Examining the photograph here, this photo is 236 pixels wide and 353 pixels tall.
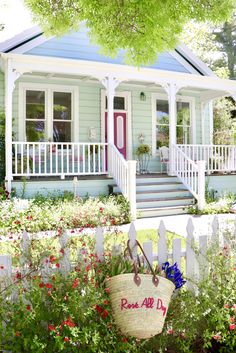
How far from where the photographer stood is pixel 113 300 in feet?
9.13

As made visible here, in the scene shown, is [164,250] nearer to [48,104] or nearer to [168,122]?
[48,104]

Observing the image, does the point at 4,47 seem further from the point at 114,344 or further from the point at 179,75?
the point at 114,344

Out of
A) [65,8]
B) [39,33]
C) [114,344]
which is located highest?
[39,33]

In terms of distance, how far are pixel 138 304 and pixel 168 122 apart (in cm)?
1347

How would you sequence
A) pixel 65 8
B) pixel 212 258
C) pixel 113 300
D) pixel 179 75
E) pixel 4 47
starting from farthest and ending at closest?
pixel 179 75
pixel 4 47
pixel 65 8
pixel 212 258
pixel 113 300

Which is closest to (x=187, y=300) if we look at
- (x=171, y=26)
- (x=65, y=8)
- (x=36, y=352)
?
(x=36, y=352)

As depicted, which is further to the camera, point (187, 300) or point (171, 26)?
point (171, 26)

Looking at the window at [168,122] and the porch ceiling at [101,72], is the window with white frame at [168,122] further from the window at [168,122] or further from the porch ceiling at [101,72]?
the porch ceiling at [101,72]

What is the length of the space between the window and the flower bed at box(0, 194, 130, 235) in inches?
215

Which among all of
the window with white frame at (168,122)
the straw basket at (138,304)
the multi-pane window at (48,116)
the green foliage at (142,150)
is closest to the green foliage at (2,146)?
the multi-pane window at (48,116)

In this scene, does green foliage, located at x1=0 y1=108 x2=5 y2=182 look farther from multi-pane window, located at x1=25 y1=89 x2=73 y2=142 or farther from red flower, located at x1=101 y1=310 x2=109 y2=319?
red flower, located at x1=101 y1=310 x2=109 y2=319

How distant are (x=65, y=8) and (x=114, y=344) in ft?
21.0

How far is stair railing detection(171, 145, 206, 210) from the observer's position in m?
11.9

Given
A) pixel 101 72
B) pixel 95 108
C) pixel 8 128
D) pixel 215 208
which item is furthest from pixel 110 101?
pixel 215 208
